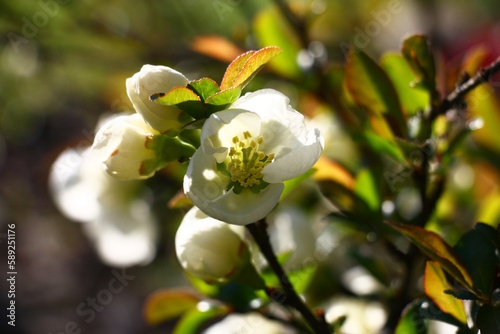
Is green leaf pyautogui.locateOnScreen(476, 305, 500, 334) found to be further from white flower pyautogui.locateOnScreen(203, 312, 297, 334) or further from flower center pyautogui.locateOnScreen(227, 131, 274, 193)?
white flower pyautogui.locateOnScreen(203, 312, 297, 334)

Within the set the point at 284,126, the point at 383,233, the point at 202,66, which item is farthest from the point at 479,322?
the point at 202,66

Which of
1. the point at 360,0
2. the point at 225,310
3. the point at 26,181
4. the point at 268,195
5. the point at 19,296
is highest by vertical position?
the point at 360,0

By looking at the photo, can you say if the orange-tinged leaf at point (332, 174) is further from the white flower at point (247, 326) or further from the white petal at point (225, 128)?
the white flower at point (247, 326)

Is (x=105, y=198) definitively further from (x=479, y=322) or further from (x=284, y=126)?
(x=479, y=322)

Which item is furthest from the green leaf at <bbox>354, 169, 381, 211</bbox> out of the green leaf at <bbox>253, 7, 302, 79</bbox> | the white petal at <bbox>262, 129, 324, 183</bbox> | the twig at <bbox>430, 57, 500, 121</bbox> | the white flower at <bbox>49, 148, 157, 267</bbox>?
the white flower at <bbox>49, 148, 157, 267</bbox>

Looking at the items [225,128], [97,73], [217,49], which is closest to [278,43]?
[217,49]

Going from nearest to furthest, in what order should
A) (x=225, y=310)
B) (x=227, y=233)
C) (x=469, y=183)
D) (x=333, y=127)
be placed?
(x=227, y=233), (x=225, y=310), (x=333, y=127), (x=469, y=183)

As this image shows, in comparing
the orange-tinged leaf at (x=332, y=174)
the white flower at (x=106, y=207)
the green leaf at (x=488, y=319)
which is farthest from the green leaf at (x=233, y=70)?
the white flower at (x=106, y=207)
